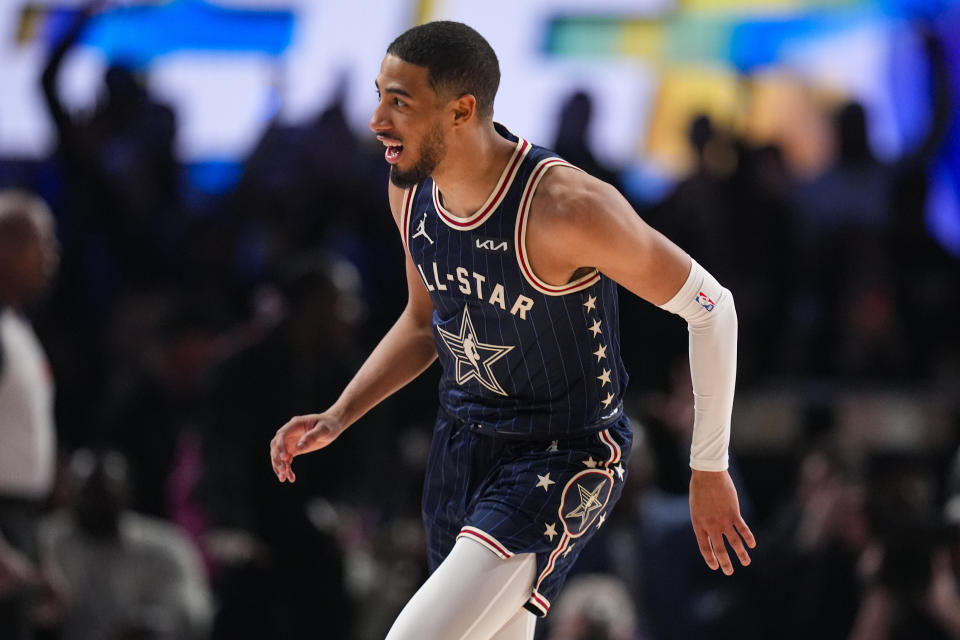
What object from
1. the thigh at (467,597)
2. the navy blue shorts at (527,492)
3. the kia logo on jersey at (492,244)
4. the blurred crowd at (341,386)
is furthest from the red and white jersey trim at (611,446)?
the blurred crowd at (341,386)

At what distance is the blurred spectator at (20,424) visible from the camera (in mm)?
4656

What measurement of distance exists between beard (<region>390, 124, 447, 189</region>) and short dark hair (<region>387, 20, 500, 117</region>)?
0.10 meters

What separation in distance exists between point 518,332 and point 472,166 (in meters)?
0.40

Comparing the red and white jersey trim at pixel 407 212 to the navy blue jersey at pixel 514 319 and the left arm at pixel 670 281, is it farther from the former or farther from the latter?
the left arm at pixel 670 281

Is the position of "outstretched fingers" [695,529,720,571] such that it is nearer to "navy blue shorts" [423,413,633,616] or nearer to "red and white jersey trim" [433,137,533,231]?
"navy blue shorts" [423,413,633,616]

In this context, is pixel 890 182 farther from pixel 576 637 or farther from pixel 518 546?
pixel 518 546

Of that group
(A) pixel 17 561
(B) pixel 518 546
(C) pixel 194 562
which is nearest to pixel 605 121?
(C) pixel 194 562

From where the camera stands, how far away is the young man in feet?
9.28

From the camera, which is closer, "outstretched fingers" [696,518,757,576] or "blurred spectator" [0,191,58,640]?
"outstretched fingers" [696,518,757,576]

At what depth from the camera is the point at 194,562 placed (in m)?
5.78

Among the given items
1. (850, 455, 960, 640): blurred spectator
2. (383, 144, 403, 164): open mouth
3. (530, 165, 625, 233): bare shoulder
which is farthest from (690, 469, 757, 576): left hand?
(850, 455, 960, 640): blurred spectator

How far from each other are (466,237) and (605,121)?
186 inches

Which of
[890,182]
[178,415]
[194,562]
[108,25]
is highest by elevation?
[108,25]

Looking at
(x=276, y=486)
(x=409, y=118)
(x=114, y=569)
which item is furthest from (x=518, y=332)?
(x=114, y=569)
